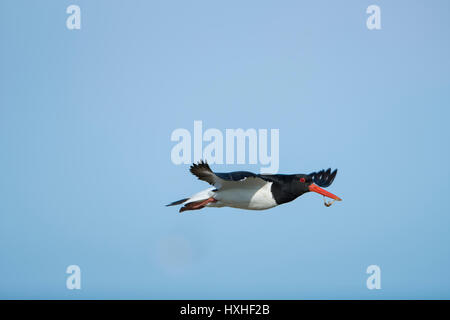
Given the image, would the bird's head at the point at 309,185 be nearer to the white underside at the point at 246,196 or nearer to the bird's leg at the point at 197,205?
the white underside at the point at 246,196

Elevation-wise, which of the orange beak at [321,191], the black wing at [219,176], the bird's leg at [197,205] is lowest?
the bird's leg at [197,205]

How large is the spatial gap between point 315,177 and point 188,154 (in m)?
2.47

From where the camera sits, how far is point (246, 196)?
36.6ft

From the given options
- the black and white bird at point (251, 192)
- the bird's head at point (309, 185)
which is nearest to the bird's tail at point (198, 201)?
the black and white bird at point (251, 192)

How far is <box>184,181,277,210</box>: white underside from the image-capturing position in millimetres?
11164

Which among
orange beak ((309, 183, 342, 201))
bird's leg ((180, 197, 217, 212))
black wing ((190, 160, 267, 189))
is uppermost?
black wing ((190, 160, 267, 189))

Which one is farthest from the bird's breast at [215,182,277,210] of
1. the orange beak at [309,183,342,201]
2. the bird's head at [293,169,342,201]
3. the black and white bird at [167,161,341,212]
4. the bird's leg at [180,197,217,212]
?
the orange beak at [309,183,342,201]

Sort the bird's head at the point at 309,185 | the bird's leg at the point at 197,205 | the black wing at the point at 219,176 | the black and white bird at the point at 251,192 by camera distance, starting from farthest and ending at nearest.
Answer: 1. the bird's head at the point at 309,185
2. the bird's leg at the point at 197,205
3. the black and white bird at the point at 251,192
4. the black wing at the point at 219,176

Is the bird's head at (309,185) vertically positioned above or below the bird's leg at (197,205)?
above

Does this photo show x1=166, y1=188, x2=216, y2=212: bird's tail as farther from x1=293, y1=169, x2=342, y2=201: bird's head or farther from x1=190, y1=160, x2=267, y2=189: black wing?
x1=293, y1=169, x2=342, y2=201: bird's head

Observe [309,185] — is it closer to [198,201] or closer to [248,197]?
[248,197]

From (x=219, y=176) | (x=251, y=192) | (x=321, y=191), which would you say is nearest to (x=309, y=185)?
(x=321, y=191)

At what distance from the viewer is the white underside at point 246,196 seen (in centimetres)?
1116
